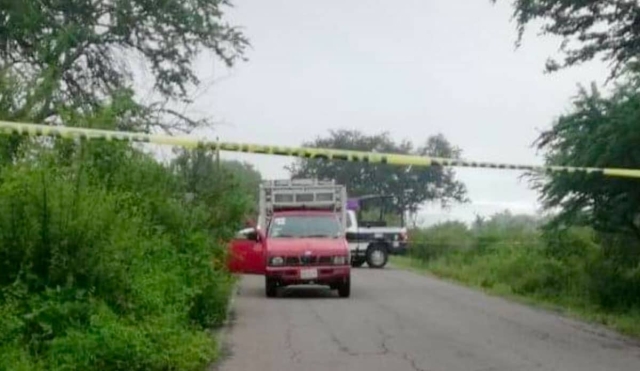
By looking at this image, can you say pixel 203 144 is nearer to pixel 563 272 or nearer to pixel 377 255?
pixel 563 272

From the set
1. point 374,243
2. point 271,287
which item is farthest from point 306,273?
point 374,243

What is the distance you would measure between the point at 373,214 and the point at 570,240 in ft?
95.2

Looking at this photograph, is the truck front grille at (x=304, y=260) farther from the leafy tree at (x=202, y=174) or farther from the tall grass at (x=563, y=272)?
the tall grass at (x=563, y=272)

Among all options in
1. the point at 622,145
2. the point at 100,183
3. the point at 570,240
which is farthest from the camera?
the point at 570,240

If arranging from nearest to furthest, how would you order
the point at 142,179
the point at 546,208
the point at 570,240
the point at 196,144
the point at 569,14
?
the point at 196,144
the point at 142,179
the point at 569,14
the point at 546,208
the point at 570,240

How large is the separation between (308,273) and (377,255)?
1575cm

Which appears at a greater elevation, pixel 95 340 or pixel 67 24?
pixel 67 24

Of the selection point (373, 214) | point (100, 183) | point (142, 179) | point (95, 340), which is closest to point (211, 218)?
point (142, 179)

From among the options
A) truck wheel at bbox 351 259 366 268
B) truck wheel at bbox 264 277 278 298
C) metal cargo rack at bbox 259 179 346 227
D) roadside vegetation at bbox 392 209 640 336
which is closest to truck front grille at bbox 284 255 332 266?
truck wheel at bbox 264 277 278 298

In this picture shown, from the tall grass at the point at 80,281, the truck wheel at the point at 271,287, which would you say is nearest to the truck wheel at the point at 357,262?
the truck wheel at the point at 271,287

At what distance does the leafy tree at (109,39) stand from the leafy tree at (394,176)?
34944 millimetres

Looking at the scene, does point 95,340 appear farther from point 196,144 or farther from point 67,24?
point 67,24

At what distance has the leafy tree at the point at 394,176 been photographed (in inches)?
2458

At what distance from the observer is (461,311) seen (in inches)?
734
